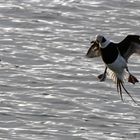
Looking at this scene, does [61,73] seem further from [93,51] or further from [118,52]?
[118,52]

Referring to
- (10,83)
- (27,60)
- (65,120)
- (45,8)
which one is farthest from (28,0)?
(65,120)

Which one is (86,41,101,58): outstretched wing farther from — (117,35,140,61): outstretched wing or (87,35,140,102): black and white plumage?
(117,35,140,61): outstretched wing

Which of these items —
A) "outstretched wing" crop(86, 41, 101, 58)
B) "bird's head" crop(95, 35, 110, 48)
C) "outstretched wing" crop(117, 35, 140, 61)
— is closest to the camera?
"bird's head" crop(95, 35, 110, 48)

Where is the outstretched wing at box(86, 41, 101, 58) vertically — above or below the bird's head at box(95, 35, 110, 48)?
below

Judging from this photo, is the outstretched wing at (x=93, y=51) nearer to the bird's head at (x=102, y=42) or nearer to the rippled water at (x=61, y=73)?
the bird's head at (x=102, y=42)

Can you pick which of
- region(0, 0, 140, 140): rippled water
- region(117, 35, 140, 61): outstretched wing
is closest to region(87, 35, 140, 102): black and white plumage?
region(117, 35, 140, 61): outstretched wing

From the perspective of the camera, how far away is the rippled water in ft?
33.5

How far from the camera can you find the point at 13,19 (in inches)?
575

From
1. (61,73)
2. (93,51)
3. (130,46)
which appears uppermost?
(130,46)

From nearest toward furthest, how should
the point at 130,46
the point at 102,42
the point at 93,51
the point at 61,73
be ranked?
the point at 102,42 < the point at 130,46 < the point at 93,51 < the point at 61,73

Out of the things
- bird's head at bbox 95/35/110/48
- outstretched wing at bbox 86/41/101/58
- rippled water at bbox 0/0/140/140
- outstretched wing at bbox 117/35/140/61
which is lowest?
rippled water at bbox 0/0/140/140

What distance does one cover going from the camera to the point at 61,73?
476 inches

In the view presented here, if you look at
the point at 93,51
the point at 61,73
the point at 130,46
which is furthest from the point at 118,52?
the point at 61,73

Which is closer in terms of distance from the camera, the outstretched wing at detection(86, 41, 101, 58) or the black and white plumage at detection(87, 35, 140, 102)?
the black and white plumage at detection(87, 35, 140, 102)
